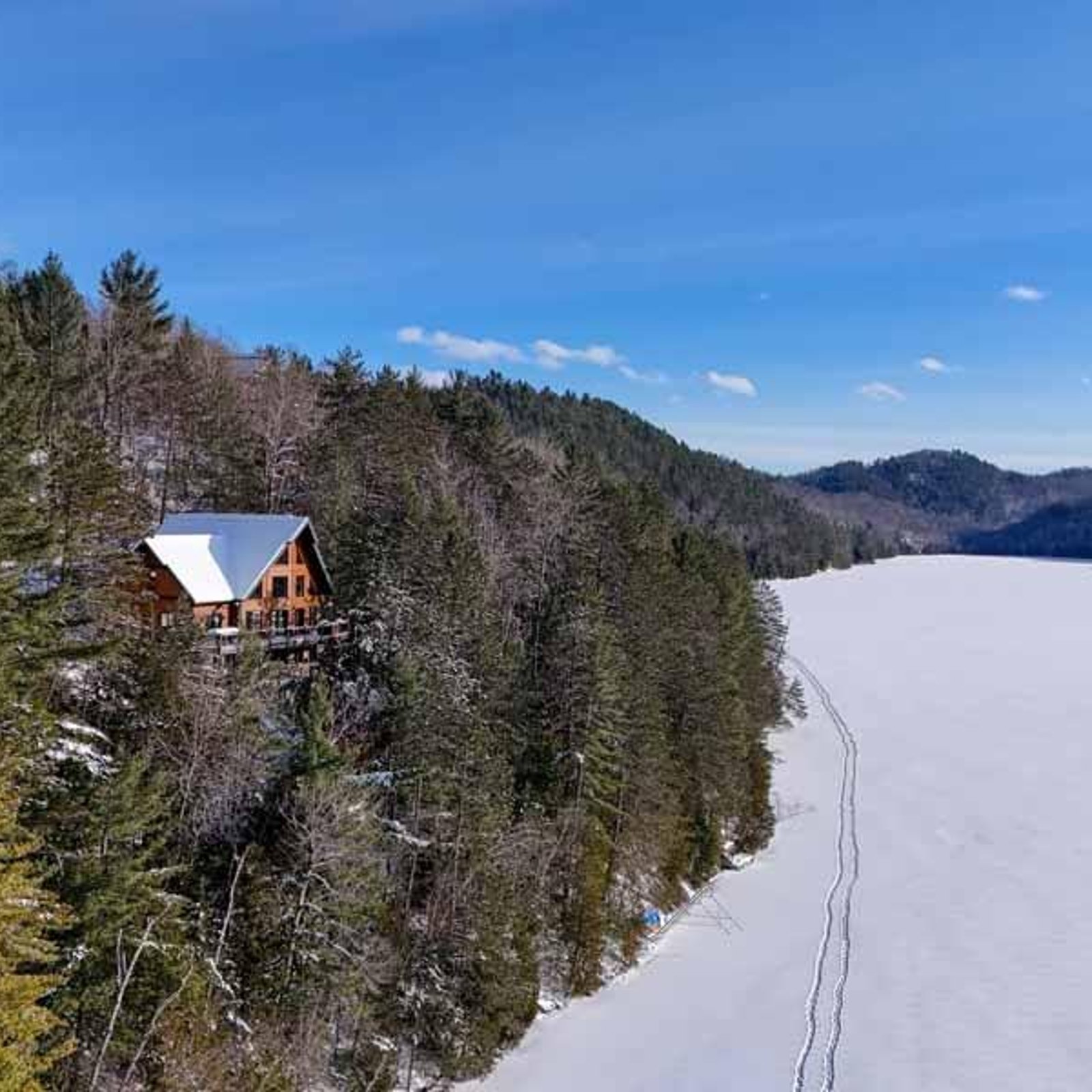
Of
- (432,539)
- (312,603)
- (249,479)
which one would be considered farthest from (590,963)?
(249,479)

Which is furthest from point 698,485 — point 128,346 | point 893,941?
point 893,941

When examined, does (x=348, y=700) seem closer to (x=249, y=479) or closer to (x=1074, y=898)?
(x=249, y=479)

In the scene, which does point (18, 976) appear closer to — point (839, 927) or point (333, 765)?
point (333, 765)

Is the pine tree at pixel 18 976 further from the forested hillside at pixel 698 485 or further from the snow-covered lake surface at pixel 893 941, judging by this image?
the forested hillside at pixel 698 485

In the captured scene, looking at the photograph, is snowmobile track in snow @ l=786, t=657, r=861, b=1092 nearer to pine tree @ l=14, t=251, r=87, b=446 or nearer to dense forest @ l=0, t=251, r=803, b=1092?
dense forest @ l=0, t=251, r=803, b=1092

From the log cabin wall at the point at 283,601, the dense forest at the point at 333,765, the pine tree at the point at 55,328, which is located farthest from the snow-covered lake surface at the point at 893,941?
the pine tree at the point at 55,328

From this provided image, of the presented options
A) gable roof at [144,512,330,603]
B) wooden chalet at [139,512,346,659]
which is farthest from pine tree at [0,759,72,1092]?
gable roof at [144,512,330,603]
